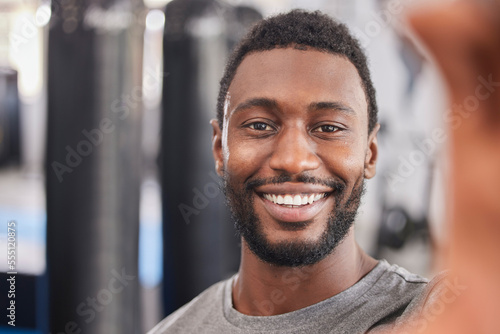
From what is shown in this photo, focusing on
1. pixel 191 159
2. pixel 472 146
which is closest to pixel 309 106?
pixel 472 146

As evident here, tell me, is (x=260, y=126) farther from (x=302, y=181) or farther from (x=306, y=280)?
(x=306, y=280)

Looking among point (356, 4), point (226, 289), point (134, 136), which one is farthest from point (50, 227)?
point (356, 4)

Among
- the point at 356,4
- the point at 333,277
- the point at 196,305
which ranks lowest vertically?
the point at 196,305

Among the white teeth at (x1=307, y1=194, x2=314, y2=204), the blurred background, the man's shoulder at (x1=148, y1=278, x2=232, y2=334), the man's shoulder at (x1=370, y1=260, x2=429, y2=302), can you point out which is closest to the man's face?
the white teeth at (x1=307, y1=194, x2=314, y2=204)

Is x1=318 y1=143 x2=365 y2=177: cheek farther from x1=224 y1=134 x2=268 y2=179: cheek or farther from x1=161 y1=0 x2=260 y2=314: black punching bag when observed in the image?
x1=161 y1=0 x2=260 y2=314: black punching bag

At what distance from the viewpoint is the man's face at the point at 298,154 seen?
92 cm

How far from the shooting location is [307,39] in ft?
3.27

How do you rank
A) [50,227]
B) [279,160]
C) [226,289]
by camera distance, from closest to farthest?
[279,160] → [226,289] → [50,227]

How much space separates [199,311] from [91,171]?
0.85m

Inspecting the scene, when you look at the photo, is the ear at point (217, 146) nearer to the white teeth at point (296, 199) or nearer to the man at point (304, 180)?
the man at point (304, 180)

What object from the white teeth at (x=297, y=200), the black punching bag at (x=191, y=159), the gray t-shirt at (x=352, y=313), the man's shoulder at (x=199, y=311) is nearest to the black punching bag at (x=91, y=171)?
the black punching bag at (x=191, y=159)

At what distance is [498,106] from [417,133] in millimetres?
2099

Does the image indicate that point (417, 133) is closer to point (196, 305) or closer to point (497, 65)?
point (196, 305)

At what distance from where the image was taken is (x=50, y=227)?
1797mm
